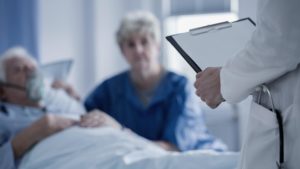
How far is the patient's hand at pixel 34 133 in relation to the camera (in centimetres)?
171

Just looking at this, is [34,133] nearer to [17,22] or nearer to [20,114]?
[20,114]

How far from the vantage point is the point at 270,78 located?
37.4 inches

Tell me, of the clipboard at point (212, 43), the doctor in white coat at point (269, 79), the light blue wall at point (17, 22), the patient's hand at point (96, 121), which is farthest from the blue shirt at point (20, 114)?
the doctor in white coat at point (269, 79)

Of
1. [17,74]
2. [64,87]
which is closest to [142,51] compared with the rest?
[64,87]

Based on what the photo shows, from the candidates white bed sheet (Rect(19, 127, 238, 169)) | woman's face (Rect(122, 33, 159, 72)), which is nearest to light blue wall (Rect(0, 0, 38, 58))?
woman's face (Rect(122, 33, 159, 72))

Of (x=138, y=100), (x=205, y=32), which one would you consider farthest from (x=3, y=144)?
(x=205, y=32)

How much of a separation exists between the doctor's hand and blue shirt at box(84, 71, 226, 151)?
41.8 inches

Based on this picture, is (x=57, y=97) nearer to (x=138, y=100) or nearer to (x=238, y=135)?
(x=138, y=100)

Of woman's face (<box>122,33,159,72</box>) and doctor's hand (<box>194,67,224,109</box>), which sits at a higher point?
doctor's hand (<box>194,67,224,109</box>)

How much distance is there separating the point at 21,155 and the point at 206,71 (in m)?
0.98

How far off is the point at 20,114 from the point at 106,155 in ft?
2.24

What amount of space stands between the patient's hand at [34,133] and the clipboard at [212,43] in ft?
2.64

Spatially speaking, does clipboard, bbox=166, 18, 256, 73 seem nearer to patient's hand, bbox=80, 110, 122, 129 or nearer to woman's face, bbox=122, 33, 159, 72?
patient's hand, bbox=80, 110, 122, 129

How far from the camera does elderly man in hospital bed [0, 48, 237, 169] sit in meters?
1.51
